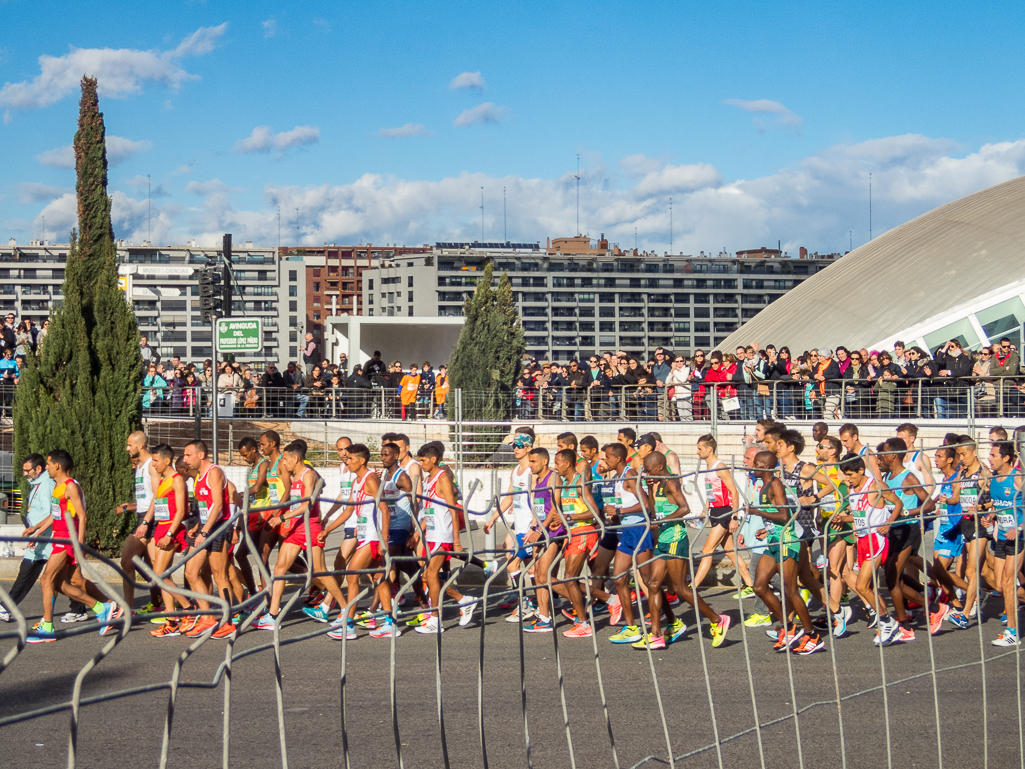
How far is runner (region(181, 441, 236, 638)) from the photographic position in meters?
8.50

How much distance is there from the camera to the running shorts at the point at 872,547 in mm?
8507

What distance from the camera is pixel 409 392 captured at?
18703 mm

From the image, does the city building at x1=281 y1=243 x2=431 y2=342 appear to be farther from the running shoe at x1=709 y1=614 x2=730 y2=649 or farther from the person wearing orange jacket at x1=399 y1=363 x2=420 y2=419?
the running shoe at x1=709 y1=614 x2=730 y2=649

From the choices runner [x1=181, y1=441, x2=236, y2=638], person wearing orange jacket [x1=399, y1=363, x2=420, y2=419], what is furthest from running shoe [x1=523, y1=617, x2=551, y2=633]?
person wearing orange jacket [x1=399, y1=363, x2=420, y2=419]

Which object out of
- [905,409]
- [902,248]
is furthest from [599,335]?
[905,409]

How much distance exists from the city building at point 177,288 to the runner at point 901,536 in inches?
5098

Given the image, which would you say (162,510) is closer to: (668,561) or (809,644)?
(668,561)

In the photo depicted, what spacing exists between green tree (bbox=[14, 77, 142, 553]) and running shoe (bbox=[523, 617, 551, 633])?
5.88 m

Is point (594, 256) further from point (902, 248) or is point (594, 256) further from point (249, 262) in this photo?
point (902, 248)

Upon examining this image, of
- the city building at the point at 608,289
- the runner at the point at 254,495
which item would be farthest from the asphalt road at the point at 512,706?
the city building at the point at 608,289

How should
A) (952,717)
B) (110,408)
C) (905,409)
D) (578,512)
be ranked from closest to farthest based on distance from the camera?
1. (952,717)
2. (578,512)
3. (110,408)
4. (905,409)

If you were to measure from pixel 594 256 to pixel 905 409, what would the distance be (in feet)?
415

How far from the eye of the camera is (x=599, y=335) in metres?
146

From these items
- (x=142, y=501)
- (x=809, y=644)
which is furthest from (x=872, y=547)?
(x=142, y=501)
